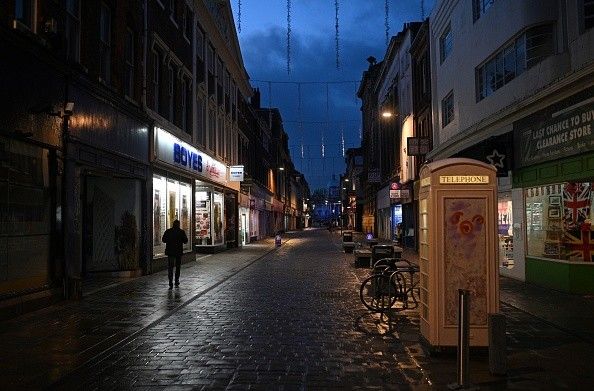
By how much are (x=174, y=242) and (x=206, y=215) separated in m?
13.8

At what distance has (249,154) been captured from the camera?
4628cm

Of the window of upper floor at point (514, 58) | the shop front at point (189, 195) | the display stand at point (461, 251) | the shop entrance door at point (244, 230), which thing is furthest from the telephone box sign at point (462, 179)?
the shop entrance door at point (244, 230)

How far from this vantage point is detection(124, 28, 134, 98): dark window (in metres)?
17.9

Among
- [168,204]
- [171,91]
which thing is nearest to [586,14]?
[168,204]

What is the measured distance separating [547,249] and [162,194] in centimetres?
1301

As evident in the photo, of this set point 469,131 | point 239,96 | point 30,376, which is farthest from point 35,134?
point 239,96

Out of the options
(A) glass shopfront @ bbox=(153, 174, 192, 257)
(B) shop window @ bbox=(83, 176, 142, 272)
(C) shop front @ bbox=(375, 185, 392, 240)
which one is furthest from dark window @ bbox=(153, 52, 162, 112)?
(C) shop front @ bbox=(375, 185, 392, 240)

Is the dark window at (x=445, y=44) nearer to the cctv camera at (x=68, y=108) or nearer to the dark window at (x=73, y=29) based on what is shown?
the dark window at (x=73, y=29)

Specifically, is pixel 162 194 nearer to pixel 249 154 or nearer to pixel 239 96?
pixel 239 96

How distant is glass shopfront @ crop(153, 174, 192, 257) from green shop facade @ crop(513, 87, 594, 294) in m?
11.9

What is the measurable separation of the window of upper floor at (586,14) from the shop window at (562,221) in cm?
364

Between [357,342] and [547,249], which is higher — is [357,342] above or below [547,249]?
below

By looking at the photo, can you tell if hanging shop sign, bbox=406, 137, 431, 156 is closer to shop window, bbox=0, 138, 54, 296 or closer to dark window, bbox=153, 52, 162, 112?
dark window, bbox=153, 52, 162, 112

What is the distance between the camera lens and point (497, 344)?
6770mm
